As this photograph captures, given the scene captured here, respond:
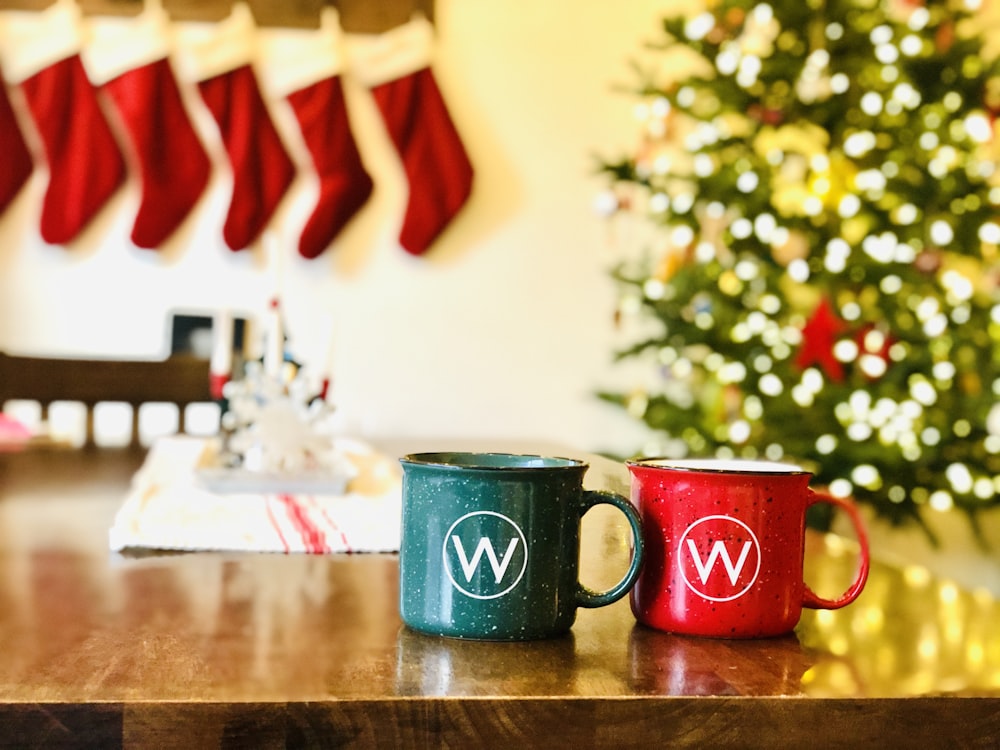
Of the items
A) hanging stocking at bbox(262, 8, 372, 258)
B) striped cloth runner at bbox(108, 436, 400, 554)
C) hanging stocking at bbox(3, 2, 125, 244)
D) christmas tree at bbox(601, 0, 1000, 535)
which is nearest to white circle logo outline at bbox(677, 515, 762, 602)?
striped cloth runner at bbox(108, 436, 400, 554)

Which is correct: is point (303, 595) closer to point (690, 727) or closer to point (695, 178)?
point (690, 727)

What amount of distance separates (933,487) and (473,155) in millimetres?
1502

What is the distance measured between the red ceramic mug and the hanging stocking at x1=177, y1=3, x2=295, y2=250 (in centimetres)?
238

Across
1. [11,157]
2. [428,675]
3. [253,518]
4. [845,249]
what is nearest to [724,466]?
[428,675]

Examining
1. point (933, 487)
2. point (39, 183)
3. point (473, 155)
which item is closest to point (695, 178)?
point (473, 155)

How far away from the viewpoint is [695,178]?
8.46ft

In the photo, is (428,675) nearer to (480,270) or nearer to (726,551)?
(726,551)

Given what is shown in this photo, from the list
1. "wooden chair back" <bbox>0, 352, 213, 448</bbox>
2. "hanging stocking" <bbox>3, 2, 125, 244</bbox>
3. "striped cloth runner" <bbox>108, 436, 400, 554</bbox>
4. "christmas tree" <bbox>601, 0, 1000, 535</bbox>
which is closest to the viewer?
"striped cloth runner" <bbox>108, 436, 400, 554</bbox>

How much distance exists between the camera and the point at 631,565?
0.51 meters

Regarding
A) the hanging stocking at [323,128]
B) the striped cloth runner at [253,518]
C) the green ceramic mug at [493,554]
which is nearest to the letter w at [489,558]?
the green ceramic mug at [493,554]

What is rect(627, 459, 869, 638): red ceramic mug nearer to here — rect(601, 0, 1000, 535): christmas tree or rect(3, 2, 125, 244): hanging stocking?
rect(601, 0, 1000, 535): christmas tree

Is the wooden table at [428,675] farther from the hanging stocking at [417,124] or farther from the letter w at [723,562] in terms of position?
the hanging stocking at [417,124]

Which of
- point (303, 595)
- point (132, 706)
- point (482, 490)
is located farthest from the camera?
point (303, 595)

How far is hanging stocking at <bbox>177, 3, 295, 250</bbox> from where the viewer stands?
2.72 meters
